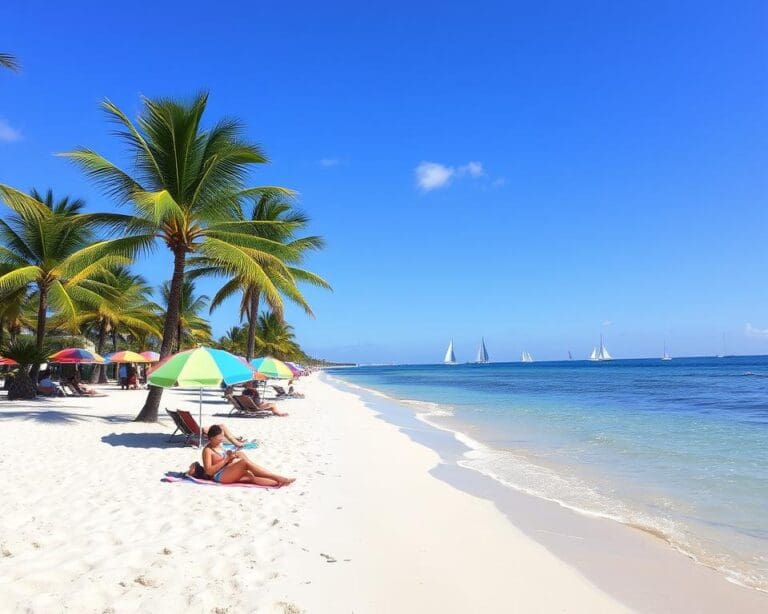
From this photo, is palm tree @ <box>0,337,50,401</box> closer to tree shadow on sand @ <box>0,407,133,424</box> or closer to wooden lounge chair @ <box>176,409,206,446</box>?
tree shadow on sand @ <box>0,407,133,424</box>

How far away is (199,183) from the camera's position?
11.4 metres

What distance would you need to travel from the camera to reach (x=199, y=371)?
842 centimetres

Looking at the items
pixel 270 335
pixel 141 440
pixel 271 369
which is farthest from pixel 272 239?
pixel 270 335

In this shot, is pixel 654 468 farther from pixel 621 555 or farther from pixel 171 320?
pixel 171 320

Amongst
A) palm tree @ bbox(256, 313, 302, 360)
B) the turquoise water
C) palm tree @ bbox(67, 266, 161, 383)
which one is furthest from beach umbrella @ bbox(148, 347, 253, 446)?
palm tree @ bbox(256, 313, 302, 360)

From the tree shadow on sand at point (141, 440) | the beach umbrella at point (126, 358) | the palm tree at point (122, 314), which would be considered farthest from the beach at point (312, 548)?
the palm tree at point (122, 314)

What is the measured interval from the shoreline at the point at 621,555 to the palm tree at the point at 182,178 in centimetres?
678

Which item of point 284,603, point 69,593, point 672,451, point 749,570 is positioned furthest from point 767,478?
point 69,593

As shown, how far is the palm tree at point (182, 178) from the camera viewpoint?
1106 centimetres

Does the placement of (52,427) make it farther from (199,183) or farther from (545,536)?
(545,536)

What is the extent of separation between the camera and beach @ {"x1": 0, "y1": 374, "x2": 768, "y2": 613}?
352 cm

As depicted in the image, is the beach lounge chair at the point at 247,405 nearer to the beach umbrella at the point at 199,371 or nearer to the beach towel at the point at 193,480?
the beach umbrella at the point at 199,371

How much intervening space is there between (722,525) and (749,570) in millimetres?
1486

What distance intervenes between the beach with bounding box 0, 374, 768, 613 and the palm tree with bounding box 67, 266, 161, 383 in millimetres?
19930
